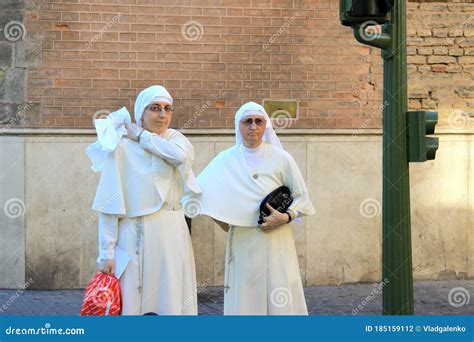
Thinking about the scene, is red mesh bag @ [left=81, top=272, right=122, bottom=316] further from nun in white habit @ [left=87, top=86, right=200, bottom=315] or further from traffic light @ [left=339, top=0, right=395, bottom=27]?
traffic light @ [left=339, top=0, right=395, bottom=27]

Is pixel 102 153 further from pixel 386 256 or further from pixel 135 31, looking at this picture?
pixel 135 31

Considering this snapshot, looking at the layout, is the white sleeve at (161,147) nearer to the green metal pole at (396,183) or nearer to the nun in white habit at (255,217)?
the nun in white habit at (255,217)

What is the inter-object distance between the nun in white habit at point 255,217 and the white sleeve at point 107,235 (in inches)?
35.2

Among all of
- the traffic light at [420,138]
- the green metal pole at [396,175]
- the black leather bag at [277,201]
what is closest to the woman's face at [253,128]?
the black leather bag at [277,201]

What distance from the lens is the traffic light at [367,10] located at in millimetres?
8367

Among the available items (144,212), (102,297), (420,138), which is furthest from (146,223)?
(420,138)

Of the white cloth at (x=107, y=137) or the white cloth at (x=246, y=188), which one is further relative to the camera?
the white cloth at (x=246, y=188)

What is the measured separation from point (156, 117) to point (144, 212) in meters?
0.67

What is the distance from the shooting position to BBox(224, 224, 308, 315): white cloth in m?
7.82

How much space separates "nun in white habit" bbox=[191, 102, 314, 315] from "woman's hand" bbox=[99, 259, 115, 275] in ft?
3.38

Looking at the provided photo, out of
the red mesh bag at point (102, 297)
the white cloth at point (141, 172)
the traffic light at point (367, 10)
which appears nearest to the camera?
the red mesh bag at point (102, 297)

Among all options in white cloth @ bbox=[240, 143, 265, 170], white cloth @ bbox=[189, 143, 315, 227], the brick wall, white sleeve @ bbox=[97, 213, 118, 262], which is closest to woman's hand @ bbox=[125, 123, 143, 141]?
white sleeve @ bbox=[97, 213, 118, 262]

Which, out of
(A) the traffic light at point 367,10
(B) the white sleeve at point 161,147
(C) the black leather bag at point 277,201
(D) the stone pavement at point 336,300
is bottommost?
(D) the stone pavement at point 336,300

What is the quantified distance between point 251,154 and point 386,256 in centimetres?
141
